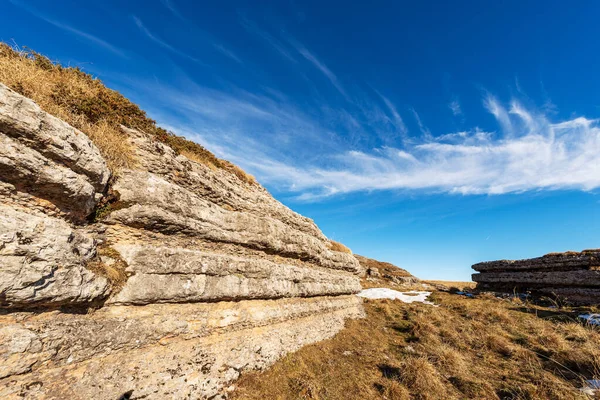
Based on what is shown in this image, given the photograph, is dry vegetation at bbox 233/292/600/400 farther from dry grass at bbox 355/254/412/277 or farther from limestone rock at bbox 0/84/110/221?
dry grass at bbox 355/254/412/277

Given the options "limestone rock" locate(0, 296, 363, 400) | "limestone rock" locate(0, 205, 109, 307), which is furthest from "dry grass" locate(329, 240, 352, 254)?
"limestone rock" locate(0, 205, 109, 307)

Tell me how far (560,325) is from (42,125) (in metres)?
19.2

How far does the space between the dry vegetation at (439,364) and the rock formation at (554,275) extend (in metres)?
9.29

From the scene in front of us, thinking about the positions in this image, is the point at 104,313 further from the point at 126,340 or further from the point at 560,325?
the point at 560,325

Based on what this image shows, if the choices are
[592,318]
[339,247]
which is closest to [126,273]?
[339,247]

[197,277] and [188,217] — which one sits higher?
[188,217]

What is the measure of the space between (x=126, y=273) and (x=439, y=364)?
9595 millimetres

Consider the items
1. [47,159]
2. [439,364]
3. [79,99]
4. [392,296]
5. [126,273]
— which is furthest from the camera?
[392,296]

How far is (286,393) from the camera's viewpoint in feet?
19.6

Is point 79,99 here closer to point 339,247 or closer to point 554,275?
point 339,247

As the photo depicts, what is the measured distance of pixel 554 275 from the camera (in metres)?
19.5

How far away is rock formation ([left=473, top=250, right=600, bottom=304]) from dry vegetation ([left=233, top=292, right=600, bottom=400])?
9.29 m

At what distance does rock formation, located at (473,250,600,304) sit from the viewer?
17.4 meters

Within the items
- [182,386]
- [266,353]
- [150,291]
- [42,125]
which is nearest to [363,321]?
[266,353]
